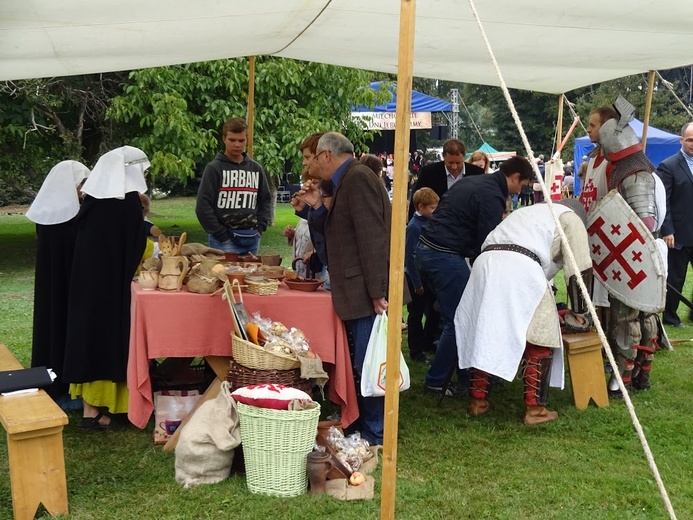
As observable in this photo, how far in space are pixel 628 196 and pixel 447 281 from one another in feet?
4.14

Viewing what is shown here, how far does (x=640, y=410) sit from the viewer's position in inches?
198

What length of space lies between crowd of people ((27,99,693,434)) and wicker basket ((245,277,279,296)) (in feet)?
1.01

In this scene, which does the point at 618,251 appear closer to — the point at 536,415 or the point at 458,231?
the point at 458,231

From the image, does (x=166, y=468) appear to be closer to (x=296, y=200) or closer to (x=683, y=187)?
(x=296, y=200)

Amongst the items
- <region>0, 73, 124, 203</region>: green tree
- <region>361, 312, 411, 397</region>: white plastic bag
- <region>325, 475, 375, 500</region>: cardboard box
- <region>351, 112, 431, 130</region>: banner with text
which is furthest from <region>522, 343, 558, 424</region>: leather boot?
<region>351, 112, 431, 130</region>: banner with text

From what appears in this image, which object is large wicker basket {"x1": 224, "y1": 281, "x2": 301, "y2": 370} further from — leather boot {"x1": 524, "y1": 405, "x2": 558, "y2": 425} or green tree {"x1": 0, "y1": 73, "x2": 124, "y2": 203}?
green tree {"x1": 0, "y1": 73, "x2": 124, "y2": 203}

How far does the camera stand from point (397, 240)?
114 inches

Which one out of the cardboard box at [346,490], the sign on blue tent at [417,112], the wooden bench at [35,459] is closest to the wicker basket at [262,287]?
the cardboard box at [346,490]

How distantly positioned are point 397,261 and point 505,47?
2637 millimetres

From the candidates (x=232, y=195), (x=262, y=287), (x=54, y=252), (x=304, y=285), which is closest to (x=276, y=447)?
(x=262, y=287)

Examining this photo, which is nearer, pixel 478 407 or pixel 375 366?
pixel 375 366

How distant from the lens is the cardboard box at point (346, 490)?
11.8 feet

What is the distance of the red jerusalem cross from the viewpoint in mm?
4855

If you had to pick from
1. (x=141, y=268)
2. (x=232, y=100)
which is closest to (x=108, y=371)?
(x=141, y=268)
